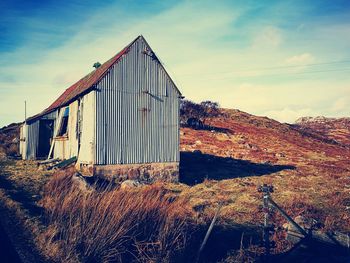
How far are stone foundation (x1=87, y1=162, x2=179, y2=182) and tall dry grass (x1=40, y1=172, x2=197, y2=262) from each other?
7.30 metres

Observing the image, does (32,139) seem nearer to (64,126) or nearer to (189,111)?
(64,126)

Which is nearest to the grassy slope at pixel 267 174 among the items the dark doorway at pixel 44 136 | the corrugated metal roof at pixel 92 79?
the corrugated metal roof at pixel 92 79

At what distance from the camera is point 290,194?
13836 mm

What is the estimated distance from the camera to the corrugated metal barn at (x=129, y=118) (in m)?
14.7

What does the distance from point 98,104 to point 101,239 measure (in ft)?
32.7

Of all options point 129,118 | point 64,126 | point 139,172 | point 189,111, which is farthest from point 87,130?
point 189,111

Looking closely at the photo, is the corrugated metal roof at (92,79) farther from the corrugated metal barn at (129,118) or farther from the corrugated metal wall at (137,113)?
the corrugated metal wall at (137,113)

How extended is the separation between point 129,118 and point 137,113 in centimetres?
55

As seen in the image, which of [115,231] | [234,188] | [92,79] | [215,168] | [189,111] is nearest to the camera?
[115,231]

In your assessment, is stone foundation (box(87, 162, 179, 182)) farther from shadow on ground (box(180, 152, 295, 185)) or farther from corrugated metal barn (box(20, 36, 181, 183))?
shadow on ground (box(180, 152, 295, 185))

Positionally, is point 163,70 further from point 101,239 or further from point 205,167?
point 101,239

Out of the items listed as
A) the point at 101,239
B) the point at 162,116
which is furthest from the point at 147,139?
the point at 101,239

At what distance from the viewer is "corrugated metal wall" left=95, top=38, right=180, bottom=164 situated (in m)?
14.8

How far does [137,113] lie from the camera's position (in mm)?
15688
